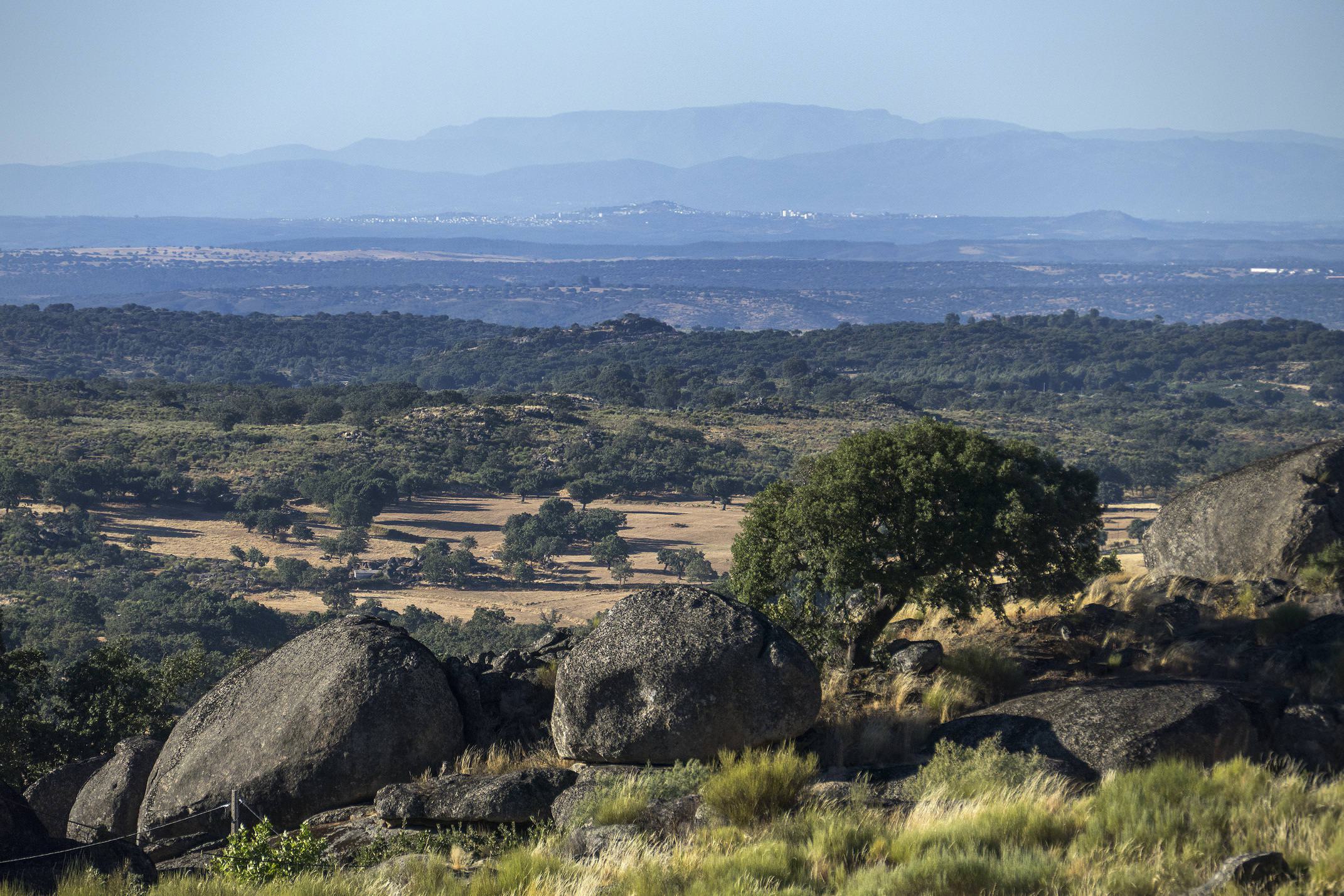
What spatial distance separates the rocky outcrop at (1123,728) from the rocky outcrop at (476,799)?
406 cm

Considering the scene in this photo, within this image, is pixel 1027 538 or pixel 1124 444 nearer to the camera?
pixel 1027 538

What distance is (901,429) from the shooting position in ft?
54.9

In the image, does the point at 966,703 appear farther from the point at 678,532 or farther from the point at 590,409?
the point at 590,409

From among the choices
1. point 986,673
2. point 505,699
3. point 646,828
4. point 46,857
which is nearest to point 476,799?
point 646,828

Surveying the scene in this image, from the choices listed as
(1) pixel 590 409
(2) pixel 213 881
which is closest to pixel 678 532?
(1) pixel 590 409

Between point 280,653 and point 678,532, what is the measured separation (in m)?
51.2

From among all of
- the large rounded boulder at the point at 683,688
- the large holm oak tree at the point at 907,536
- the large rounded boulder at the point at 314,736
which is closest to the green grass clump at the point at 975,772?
the large rounded boulder at the point at 683,688

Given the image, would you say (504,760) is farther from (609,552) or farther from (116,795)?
(609,552)

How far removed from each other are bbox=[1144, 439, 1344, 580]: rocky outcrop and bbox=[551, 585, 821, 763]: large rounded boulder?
34.4ft

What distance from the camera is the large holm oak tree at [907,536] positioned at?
15211mm

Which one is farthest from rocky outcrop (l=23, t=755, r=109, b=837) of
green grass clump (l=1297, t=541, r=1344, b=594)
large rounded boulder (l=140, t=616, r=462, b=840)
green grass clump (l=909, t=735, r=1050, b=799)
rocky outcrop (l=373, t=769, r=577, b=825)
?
green grass clump (l=1297, t=541, r=1344, b=594)

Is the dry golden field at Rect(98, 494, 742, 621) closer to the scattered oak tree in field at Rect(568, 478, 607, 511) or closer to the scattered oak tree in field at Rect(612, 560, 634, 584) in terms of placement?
the scattered oak tree in field at Rect(612, 560, 634, 584)

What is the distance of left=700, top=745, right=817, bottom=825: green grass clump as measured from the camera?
9.91m

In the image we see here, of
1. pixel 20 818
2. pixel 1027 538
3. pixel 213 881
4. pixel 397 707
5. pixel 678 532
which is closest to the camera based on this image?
pixel 213 881
